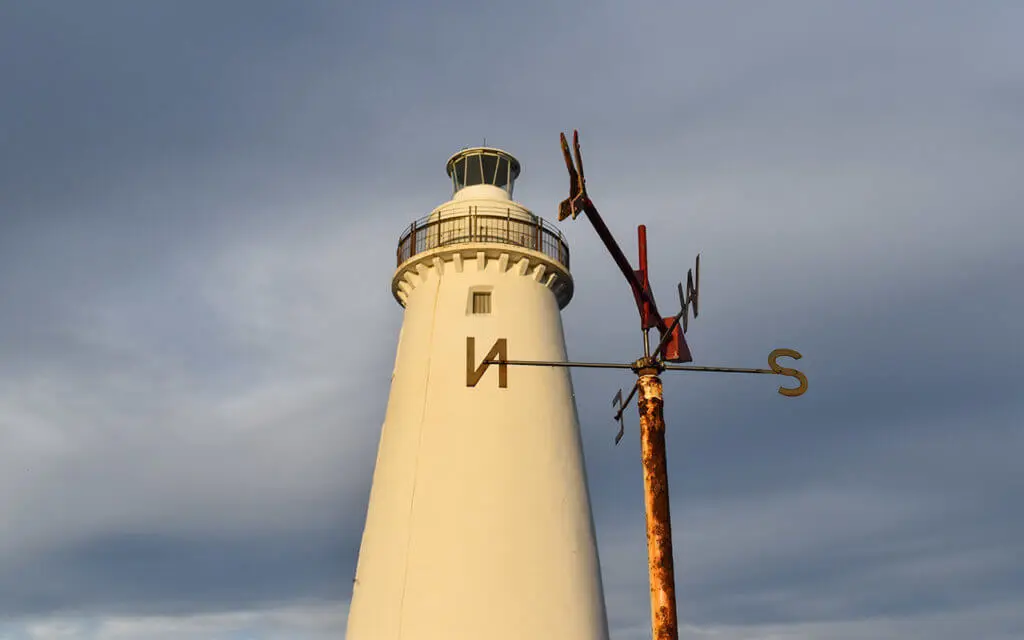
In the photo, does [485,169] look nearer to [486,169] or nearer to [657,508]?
[486,169]

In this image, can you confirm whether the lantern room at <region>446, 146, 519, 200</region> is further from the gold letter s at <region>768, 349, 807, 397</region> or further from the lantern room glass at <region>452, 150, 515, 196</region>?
the gold letter s at <region>768, 349, 807, 397</region>

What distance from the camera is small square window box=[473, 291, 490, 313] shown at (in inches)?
1093

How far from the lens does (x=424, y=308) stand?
27938mm

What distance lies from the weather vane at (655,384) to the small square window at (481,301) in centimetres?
1440

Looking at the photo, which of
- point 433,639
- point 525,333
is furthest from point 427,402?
point 433,639

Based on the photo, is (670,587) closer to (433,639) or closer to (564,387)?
(433,639)

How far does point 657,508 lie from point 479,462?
50.0 ft

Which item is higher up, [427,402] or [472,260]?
[472,260]

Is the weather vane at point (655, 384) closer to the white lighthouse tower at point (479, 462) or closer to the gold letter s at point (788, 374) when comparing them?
the gold letter s at point (788, 374)

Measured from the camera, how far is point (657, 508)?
10.1 m

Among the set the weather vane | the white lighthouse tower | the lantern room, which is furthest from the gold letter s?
the lantern room

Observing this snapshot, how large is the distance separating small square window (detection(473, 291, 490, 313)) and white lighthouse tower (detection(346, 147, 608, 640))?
0.04 meters

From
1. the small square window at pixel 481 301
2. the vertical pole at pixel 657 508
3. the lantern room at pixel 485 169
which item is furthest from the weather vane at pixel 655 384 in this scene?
the lantern room at pixel 485 169

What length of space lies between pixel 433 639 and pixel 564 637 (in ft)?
→ 10.7
